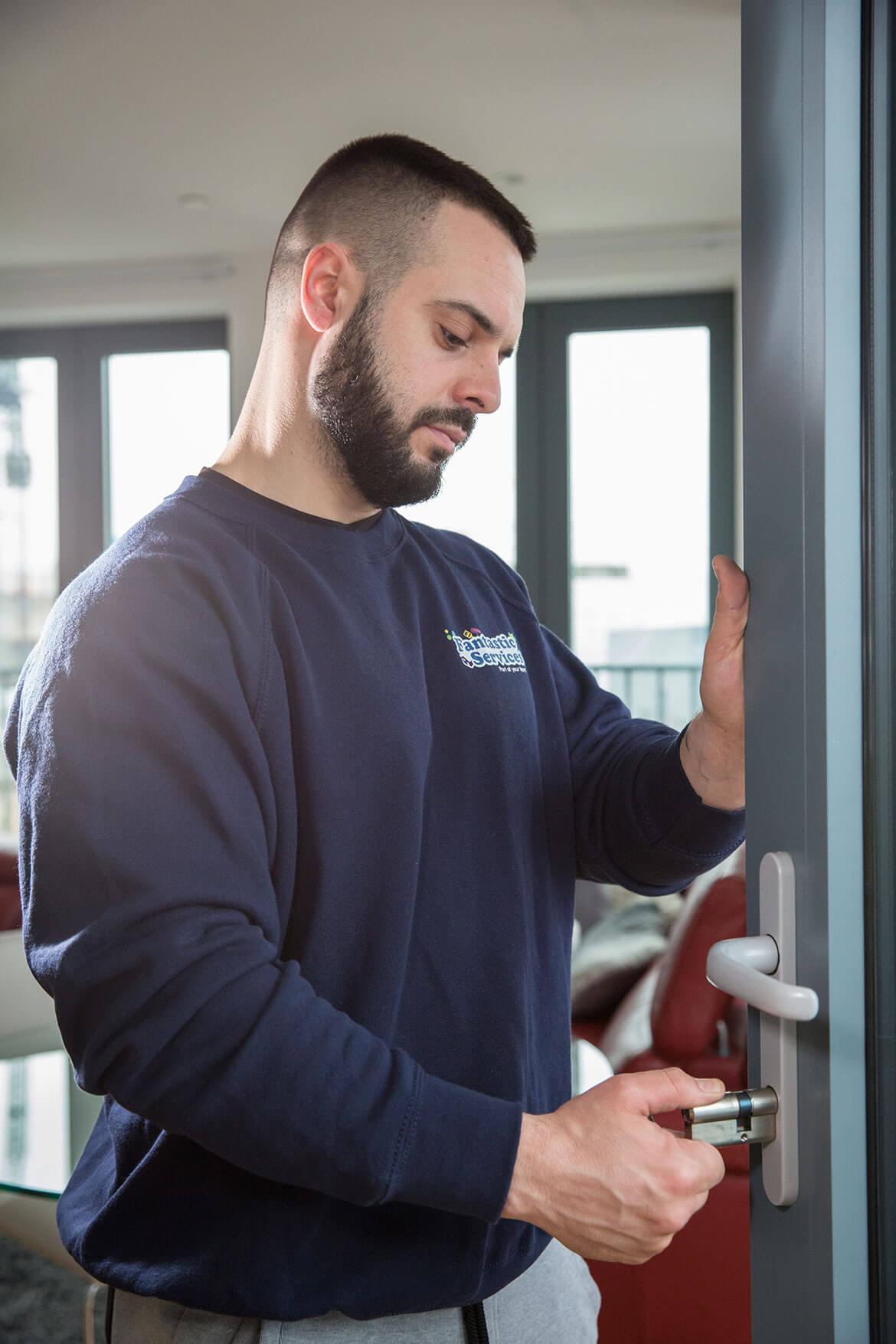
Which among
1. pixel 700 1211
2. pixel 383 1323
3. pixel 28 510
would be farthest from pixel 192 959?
pixel 28 510

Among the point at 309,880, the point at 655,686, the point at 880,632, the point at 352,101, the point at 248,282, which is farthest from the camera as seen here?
the point at 655,686

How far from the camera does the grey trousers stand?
2.96 ft

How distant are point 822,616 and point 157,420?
4.61m

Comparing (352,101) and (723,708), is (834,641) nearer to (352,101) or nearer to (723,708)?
(723,708)

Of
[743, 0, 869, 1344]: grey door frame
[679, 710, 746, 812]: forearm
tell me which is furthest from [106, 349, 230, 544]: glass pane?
[743, 0, 869, 1344]: grey door frame

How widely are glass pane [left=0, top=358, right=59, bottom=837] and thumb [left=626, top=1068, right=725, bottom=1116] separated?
15.0ft

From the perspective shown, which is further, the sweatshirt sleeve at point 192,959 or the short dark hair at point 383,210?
the short dark hair at point 383,210

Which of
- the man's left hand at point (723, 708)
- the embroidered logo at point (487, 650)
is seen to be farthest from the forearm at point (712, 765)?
the embroidered logo at point (487, 650)

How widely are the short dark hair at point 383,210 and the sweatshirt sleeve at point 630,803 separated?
0.41 m

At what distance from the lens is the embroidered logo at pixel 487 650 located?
1.06m

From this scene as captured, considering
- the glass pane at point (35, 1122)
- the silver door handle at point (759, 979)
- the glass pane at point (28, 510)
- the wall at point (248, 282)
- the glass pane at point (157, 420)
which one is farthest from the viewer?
the glass pane at point (28, 510)

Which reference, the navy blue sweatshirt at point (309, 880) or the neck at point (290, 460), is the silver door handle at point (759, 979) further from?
the neck at point (290, 460)

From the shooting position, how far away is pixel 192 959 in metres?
0.74

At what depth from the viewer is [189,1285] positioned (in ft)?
2.83
